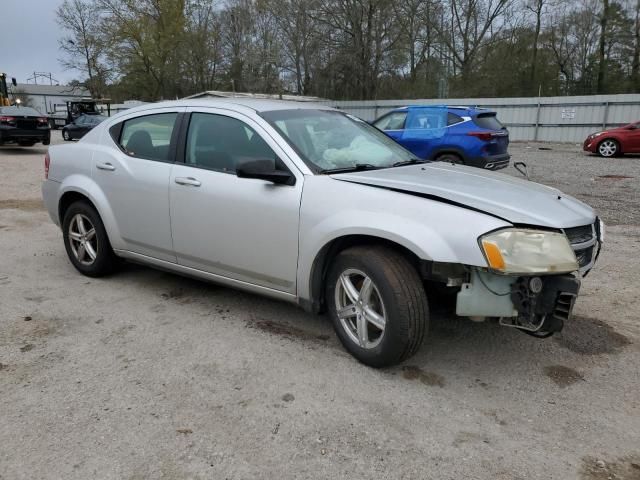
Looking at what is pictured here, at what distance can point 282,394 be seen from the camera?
118 inches

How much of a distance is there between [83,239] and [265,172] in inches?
98.1

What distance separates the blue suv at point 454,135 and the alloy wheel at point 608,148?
8167 millimetres

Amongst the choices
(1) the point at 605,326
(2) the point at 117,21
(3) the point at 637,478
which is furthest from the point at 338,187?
(2) the point at 117,21

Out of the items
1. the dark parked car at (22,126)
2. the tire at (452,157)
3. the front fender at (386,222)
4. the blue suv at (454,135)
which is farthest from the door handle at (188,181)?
the dark parked car at (22,126)

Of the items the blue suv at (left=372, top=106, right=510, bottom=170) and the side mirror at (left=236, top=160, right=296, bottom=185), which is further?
the blue suv at (left=372, top=106, right=510, bottom=170)

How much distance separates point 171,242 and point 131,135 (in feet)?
3.84

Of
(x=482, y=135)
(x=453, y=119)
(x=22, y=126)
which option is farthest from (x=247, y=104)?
(x=22, y=126)

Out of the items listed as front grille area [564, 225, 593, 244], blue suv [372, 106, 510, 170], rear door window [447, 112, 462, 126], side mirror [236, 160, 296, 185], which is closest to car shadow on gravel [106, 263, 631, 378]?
front grille area [564, 225, 593, 244]

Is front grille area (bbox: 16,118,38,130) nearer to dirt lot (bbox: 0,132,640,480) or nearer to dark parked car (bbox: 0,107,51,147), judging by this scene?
dark parked car (bbox: 0,107,51,147)

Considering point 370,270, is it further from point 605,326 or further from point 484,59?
point 484,59

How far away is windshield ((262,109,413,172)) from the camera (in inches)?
145

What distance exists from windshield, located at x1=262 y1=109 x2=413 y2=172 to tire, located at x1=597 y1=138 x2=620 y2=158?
1537 cm

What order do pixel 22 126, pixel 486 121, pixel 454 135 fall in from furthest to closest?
pixel 22 126, pixel 486 121, pixel 454 135

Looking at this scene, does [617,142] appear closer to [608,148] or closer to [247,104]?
[608,148]
